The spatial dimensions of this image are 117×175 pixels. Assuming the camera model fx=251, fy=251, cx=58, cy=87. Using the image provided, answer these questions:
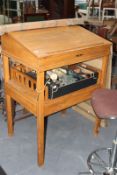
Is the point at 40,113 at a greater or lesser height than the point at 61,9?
lesser

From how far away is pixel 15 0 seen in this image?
5.12 m

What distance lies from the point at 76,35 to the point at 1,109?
127 cm

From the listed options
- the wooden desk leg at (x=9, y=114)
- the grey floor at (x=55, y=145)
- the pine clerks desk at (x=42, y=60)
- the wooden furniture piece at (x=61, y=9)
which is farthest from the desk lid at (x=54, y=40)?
the wooden furniture piece at (x=61, y=9)

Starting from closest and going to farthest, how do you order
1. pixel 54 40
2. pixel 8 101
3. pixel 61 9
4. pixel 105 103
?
pixel 105 103
pixel 54 40
pixel 8 101
pixel 61 9

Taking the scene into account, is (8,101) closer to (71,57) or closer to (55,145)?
(55,145)

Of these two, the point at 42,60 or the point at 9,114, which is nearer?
the point at 42,60

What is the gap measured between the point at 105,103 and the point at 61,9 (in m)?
5.01

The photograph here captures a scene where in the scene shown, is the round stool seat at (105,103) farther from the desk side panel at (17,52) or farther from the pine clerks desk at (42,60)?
the desk side panel at (17,52)

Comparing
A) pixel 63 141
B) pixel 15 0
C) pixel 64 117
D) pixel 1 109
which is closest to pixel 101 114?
pixel 63 141

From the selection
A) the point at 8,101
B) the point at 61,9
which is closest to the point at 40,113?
the point at 8,101

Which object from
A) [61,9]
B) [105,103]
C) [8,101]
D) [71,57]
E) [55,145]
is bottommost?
[55,145]

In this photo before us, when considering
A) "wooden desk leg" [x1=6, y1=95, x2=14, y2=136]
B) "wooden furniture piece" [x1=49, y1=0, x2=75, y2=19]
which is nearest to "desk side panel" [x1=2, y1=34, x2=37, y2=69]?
"wooden desk leg" [x1=6, y1=95, x2=14, y2=136]

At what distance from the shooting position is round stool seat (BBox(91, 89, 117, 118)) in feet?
5.12

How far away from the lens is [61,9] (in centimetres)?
623
